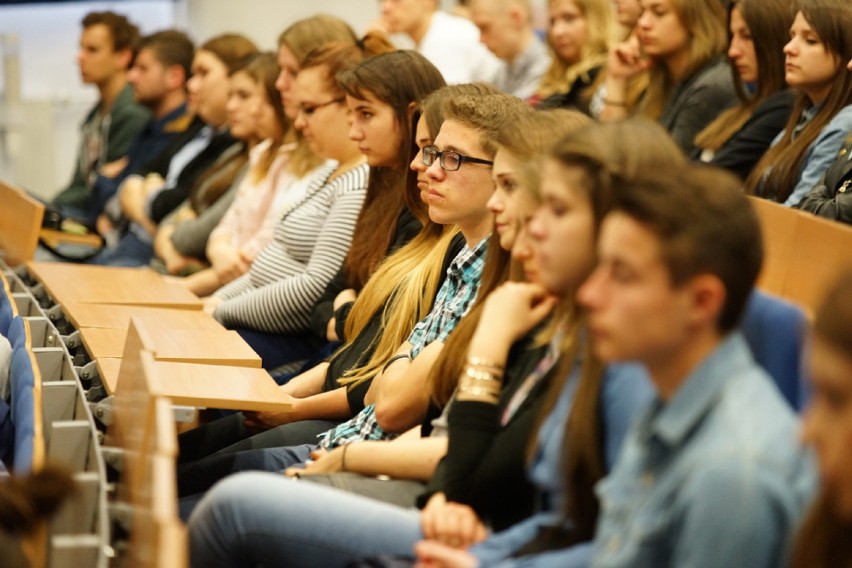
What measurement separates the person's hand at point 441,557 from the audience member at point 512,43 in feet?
12.6

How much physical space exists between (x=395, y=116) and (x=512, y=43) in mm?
2514

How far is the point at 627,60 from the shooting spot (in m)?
4.51

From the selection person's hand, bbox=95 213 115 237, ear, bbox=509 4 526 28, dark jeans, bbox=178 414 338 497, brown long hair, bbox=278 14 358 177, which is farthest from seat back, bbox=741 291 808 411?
person's hand, bbox=95 213 115 237

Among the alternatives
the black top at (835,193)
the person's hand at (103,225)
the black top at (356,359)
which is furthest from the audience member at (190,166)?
the black top at (835,193)

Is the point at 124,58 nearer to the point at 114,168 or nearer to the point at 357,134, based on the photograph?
the point at 114,168

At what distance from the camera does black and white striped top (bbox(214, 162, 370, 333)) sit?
354 cm

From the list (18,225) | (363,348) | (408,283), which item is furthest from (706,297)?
(18,225)

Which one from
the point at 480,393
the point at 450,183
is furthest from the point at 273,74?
the point at 480,393

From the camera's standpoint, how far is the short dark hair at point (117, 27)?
6.92 metres

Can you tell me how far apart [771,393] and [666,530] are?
0.21 m

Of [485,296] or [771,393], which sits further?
[485,296]

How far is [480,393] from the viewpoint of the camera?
197cm

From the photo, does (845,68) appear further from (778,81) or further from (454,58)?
(454,58)

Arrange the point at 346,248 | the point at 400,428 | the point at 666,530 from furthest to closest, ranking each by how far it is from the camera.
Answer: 1. the point at 346,248
2. the point at 400,428
3. the point at 666,530
